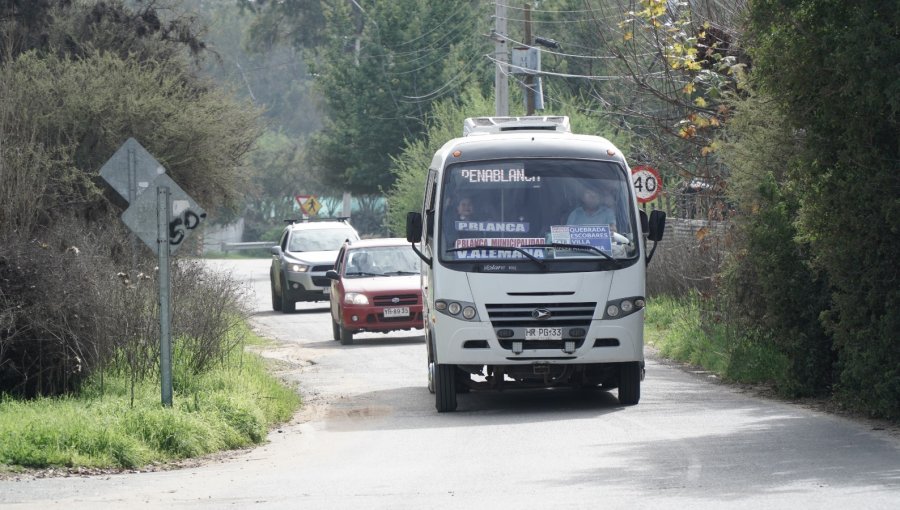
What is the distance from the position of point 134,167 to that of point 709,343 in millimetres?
8683

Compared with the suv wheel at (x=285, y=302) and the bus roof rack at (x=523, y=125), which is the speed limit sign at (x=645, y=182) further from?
the bus roof rack at (x=523, y=125)

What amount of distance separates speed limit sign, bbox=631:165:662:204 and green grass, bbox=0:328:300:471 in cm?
1210

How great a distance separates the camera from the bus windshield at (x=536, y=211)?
14688 mm

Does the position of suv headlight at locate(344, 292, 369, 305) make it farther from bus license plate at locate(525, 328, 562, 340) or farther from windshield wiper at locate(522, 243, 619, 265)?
bus license plate at locate(525, 328, 562, 340)

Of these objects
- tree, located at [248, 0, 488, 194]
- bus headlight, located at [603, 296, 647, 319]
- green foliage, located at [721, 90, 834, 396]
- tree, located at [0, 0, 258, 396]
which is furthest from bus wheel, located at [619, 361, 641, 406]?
tree, located at [248, 0, 488, 194]

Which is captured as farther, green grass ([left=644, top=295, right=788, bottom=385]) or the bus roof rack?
green grass ([left=644, top=295, right=788, bottom=385])

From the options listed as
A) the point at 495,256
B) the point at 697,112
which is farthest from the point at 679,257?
the point at 495,256

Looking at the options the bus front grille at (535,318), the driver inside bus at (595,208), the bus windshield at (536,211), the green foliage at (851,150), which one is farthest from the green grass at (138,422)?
the green foliage at (851,150)

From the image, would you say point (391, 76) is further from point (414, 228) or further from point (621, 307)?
point (621, 307)

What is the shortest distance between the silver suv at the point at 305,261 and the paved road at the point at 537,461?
49.2 ft

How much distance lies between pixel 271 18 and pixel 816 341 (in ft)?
207

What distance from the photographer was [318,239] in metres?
33.5

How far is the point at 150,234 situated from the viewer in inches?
532

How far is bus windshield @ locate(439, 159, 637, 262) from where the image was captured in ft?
48.2
